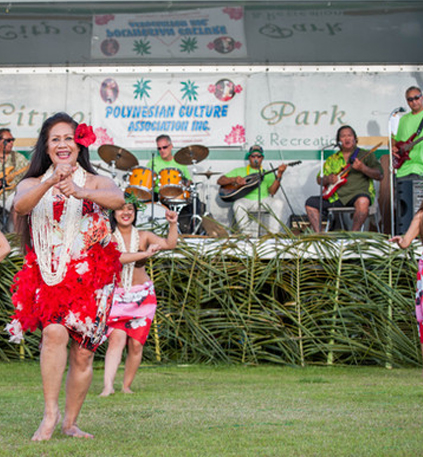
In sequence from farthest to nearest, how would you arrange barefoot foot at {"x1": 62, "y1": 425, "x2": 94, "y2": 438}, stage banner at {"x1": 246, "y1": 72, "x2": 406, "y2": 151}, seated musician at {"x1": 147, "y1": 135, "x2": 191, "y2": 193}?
stage banner at {"x1": 246, "y1": 72, "x2": 406, "y2": 151} < seated musician at {"x1": 147, "y1": 135, "x2": 191, "y2": 193} < barefoot foot at {"x1": 62, "y1": 425, "x2": 94, "y2": 438}

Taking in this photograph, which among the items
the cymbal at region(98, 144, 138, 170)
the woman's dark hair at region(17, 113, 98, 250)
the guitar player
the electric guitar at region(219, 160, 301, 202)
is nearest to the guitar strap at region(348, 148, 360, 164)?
the guitar player

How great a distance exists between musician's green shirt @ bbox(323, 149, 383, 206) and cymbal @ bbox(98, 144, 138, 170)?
7.92 feet

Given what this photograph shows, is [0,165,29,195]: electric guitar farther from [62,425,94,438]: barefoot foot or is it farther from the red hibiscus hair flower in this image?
[62,425,94,438]: barefoot foot

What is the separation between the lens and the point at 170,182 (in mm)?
10688

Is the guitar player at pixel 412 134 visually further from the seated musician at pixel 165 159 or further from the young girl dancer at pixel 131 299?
the young girl dancer at pixel 131 299

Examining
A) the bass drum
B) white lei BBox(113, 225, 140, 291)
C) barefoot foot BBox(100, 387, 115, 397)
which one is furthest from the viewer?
the bass drum

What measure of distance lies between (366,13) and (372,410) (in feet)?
22.2

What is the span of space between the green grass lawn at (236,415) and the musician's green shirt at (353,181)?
3101mm

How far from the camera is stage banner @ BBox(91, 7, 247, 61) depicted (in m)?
10.6

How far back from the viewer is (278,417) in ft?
15.2

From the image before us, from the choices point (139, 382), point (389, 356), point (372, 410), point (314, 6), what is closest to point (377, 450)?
point (372, 410)

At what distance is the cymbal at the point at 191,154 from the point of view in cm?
1060

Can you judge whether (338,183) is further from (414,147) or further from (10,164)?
(10,164)

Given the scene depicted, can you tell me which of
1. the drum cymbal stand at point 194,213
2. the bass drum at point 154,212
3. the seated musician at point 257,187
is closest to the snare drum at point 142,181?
the bass drum at point 154,212
